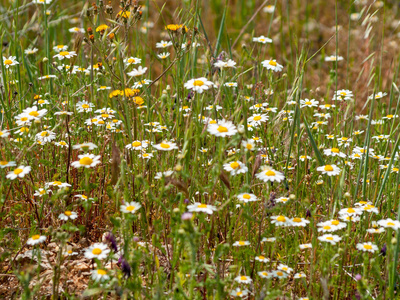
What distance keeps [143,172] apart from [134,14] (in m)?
0.64

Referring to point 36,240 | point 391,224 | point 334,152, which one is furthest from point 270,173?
point 36,240

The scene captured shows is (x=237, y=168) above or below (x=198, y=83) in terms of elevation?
below

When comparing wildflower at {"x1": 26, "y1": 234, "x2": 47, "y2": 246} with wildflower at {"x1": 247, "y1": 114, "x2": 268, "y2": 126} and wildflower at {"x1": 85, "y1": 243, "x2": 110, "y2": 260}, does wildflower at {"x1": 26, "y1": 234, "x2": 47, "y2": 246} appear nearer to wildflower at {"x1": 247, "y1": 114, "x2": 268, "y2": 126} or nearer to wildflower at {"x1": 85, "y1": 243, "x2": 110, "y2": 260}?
wildflower at {"x1": 85, "y1": 243, "x2": 110, "y2": 260}

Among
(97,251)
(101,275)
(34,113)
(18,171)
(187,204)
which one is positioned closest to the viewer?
(101,275)

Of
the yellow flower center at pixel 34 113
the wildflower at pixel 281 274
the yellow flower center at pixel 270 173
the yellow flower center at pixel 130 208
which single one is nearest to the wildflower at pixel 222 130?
the yellow flower center at pixel 270 173

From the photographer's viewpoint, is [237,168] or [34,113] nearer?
[237,168]

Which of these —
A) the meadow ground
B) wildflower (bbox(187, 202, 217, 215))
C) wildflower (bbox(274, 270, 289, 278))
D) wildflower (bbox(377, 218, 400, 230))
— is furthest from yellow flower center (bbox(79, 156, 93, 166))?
wildflower (bbox(377, 218, 400, 230))

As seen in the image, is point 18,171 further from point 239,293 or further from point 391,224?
point 391,224

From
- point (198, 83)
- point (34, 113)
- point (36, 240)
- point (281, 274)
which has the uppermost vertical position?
point (198, 83)

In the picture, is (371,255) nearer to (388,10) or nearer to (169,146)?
(169,146)

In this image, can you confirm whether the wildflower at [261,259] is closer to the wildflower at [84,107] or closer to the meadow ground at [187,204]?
the meadow ground at [187,204]

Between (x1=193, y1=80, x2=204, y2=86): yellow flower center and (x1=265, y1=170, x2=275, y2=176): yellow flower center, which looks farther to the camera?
(x1=193, y1=80, x2=204, y2=86): yellow flower center

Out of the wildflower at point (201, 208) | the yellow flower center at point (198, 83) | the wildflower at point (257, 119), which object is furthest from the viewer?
the wildflower at point (257, 119)

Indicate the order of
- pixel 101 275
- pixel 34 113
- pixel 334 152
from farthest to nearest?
pixel 334 152 < pixel 34 113 < pixel 101 275
